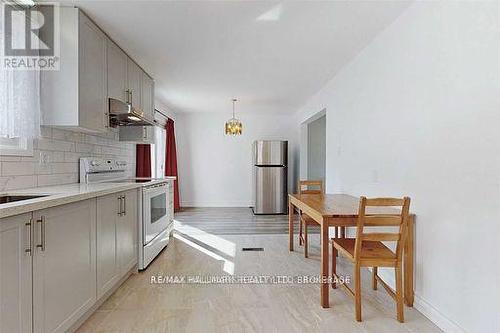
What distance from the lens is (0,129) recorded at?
81.0 inches

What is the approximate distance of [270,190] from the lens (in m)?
6.86

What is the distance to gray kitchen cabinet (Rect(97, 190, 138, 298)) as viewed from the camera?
2.30m

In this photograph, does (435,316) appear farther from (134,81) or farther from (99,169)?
(134,81)

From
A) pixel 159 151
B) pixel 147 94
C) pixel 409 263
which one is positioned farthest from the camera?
pixel 159 151

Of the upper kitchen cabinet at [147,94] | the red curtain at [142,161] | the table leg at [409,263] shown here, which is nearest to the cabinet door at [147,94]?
the upper kitchen cabinet at [147,94]

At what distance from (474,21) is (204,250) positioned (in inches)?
134

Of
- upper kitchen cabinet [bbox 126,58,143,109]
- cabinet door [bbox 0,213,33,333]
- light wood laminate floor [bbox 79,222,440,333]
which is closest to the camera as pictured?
cabinet door [bbox 0,213,33,333]

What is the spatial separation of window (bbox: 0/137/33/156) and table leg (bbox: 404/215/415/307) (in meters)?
2.96

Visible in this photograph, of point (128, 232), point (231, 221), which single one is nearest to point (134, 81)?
point (128, 232)

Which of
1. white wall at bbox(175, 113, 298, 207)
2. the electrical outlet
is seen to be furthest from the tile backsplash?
white wall at bbox(175, 113, 298, 207)

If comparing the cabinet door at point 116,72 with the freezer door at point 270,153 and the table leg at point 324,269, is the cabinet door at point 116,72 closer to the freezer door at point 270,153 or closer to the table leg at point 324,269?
the table leg at point 324,269

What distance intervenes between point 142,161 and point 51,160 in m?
2.27

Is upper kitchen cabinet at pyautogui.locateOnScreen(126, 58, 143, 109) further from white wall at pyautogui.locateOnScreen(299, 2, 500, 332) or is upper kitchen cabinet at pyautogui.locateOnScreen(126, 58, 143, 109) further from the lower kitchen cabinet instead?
white wall at pyautogui.locateOnScreen(299, 2, 500, 332)

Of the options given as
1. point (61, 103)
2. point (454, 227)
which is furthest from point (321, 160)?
point (61, 103)
